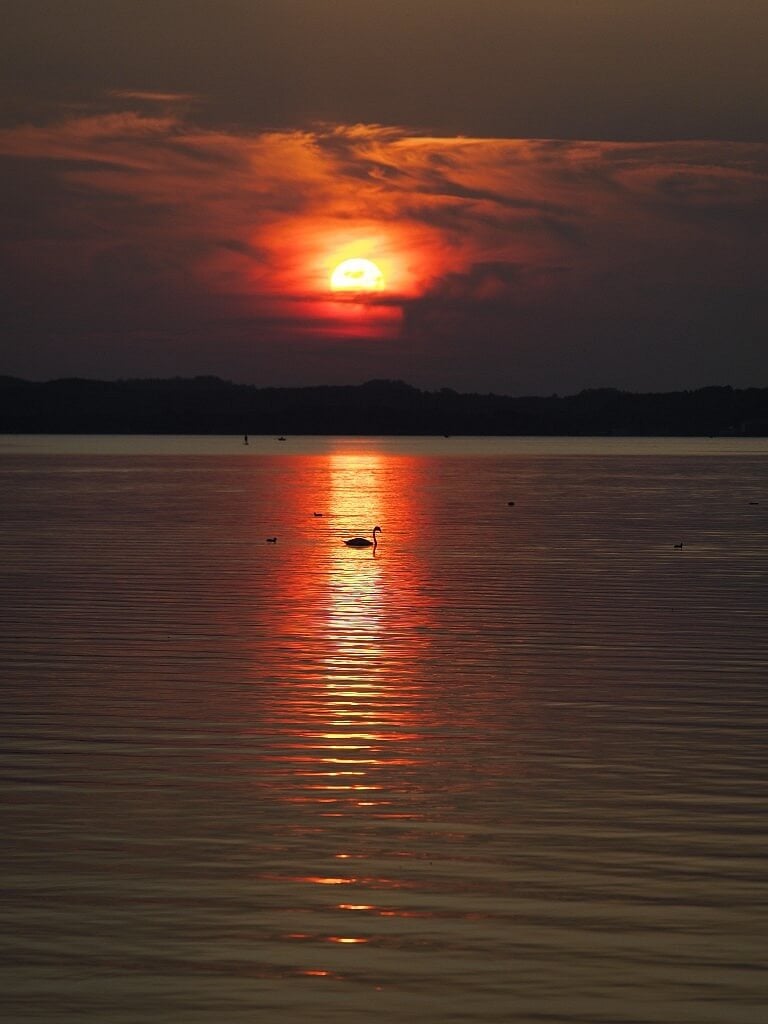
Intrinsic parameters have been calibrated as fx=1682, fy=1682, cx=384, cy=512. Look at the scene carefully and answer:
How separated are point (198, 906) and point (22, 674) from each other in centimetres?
1390

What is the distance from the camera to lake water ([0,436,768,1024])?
485 inches

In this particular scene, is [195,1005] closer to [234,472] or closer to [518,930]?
[518,930]

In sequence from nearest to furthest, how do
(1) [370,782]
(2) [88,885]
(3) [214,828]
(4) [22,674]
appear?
(2) [88,885] → (3) [214,828] → (1) [370,782] → (4) [22,674]

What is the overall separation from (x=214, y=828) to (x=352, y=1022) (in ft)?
18.3

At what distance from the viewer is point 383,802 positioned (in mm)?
18109

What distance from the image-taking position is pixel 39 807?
1758 centimetres

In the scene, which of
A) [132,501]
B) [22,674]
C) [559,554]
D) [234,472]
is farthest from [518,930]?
[234,472]

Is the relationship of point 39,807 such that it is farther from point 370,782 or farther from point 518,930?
point 518,930

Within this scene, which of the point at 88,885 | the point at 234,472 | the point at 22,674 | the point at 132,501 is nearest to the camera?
the point at 88,885

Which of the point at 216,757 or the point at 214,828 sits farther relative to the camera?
the point at 216,757

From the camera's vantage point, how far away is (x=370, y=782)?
754 inches

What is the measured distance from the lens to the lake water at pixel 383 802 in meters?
12.3

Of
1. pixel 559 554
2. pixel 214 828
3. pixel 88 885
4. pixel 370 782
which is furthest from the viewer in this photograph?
pixel 559 554

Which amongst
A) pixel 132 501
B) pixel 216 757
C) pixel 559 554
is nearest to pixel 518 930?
pixel 216 757
